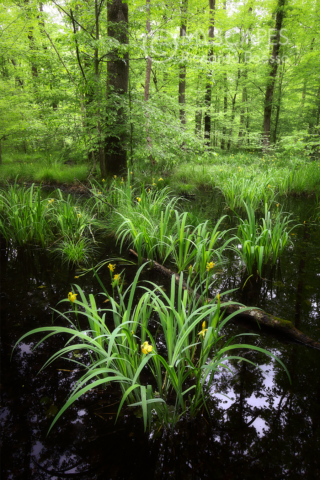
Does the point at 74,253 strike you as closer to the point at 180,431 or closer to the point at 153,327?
the point at 153,327

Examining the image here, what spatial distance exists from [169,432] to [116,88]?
515cm


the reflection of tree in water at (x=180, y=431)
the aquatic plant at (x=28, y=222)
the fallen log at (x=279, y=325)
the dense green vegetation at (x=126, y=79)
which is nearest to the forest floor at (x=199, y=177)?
the dense green vegetation at (x=126, y=79)

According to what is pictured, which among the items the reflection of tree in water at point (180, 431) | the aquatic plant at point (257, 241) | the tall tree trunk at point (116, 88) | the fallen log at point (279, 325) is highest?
the tall tree trunk at point (116, 88)

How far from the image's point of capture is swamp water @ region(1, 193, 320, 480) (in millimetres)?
999

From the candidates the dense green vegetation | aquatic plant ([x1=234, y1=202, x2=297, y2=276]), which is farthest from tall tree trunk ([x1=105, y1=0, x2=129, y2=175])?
aquatic plant ([x1=234, y1=202, x2=297, y2=276])

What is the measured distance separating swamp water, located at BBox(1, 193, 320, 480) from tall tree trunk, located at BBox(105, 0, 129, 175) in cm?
370

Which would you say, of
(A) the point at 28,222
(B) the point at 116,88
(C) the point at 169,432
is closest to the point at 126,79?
(B) the point at 116,88

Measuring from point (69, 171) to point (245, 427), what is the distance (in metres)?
7.24

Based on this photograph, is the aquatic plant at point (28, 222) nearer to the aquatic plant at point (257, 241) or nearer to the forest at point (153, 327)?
the forest at point (153, 327)

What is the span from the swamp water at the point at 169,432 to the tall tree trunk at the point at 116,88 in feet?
12.1

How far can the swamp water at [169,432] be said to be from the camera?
999 mm

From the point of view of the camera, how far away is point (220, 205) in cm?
509

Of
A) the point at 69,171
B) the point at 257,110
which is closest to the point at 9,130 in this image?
the point at 69,171

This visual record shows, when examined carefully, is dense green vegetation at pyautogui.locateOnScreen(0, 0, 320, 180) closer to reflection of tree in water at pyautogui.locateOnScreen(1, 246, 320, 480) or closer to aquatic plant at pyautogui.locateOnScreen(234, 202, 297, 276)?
aquatic plant at pyautogui.locateOnScreen(234, 202, 297, 276)
